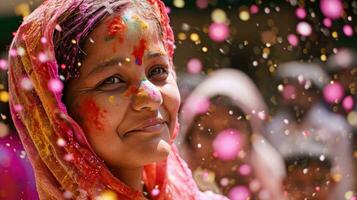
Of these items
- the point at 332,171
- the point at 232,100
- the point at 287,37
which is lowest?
the point at 332,171

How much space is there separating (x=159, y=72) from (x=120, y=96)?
97 millimetres

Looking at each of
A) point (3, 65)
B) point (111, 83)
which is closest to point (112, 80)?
point (111, 83)

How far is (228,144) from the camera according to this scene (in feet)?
6.46

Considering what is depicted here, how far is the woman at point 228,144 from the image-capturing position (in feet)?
5.84

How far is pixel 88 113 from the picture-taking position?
1.17m

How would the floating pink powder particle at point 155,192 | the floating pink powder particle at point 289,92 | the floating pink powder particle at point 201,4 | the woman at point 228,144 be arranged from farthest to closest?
1. the floating pink powder particle at point 201,4
2. the floating pink powder particle at point 289,92
3. the woman at point 228,144
4. the floating pink powder particle at point 155,192

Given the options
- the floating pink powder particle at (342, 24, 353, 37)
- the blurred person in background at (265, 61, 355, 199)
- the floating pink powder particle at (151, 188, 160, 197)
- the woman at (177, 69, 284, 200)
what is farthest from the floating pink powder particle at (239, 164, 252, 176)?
Result: the floating pink powder particle at (342, 24, 353, 37)

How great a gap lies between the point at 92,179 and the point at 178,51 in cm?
115

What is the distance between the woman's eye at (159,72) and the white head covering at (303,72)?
1304mm

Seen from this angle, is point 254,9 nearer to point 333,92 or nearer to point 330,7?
point 330,7

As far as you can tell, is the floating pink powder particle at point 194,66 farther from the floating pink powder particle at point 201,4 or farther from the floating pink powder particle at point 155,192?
the floating pink powder particle at point 155,192

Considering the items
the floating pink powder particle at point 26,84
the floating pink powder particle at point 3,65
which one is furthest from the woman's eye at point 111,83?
the floating pink powder particle at point 3,65

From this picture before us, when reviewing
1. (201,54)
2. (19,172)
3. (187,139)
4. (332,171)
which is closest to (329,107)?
(332,171)

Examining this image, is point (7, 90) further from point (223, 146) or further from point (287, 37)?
point (287, 37)
